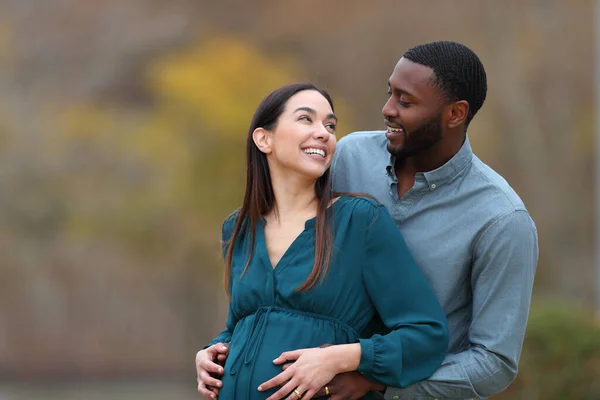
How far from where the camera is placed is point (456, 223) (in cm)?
334

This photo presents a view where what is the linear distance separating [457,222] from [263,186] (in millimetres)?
664

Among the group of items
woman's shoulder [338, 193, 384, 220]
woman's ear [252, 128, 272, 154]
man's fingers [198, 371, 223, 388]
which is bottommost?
man's fingers [198, 371, 223, 388]

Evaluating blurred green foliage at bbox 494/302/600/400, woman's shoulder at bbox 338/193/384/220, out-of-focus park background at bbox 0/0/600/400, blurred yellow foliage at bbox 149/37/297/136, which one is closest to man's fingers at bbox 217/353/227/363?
woman's shoulder at bbox 338/193/384/220

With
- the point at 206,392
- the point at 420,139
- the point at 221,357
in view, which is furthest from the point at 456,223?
the point at 206,392

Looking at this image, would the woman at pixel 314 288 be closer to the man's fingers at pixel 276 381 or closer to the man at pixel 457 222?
the man's fingers at pixel 276 381

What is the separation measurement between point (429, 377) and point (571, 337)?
11.8 ft

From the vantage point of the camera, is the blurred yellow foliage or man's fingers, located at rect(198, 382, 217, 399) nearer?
man's fingers, located at rect(198, 382, 217, 399)

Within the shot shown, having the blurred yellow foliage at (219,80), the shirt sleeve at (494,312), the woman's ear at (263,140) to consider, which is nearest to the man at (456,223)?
the shirt sleeve at (494,312)

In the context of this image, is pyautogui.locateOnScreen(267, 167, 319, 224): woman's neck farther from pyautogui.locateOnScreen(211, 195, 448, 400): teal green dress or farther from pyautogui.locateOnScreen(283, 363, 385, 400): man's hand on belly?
pyautogui.locateOnScreen(283, 363, 385, 400): man's hand on belly

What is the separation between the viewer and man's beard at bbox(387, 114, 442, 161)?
335 cm

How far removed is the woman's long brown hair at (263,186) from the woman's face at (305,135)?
34 mm

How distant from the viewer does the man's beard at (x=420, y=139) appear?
3.35 meters

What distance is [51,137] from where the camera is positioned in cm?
1664

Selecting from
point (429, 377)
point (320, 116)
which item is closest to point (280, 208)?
point (320, 116)
